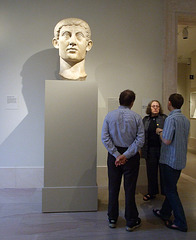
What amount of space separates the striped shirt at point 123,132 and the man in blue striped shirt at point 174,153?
33 centimetres

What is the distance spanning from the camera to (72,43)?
3.27 metres

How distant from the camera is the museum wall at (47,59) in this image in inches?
167

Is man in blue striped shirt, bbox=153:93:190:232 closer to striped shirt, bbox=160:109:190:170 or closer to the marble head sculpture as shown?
striped shirt, bbox=160:109:190:170

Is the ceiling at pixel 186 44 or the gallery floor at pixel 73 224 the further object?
the ceiling at pixel 186 44

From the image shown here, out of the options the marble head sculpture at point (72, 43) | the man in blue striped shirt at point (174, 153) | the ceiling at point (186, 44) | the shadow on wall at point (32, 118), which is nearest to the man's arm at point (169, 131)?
the man in blue striped shirt at point (174, 153)

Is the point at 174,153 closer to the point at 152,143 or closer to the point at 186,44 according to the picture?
the point at 152,143

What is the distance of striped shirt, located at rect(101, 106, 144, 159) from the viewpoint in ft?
8.41

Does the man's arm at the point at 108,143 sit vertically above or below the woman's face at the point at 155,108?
below

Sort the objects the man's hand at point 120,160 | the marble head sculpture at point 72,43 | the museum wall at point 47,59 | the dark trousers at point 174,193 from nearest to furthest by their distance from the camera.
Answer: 1. the man's hand at point 120,160
2. the dark trousers at point 174,193
3. the marble head sculpture at point 72,43
4. the museum wall at point 47,59

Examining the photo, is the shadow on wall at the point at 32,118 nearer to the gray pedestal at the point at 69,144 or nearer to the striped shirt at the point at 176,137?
the gray pedestal at the point at 69,144

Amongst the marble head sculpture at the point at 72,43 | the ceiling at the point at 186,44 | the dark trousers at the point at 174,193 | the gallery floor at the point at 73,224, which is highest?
the ceiling at the point at 186,44

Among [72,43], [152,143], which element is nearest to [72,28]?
[72,43]

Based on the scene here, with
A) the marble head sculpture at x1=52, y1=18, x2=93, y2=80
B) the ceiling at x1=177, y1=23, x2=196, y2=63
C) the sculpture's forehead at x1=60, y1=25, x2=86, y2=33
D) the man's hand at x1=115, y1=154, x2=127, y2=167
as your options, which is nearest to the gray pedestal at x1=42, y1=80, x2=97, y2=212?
the marble head sculpture at x1=52, y1=18, x2=93, y2=80

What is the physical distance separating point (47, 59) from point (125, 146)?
2.55 metres
